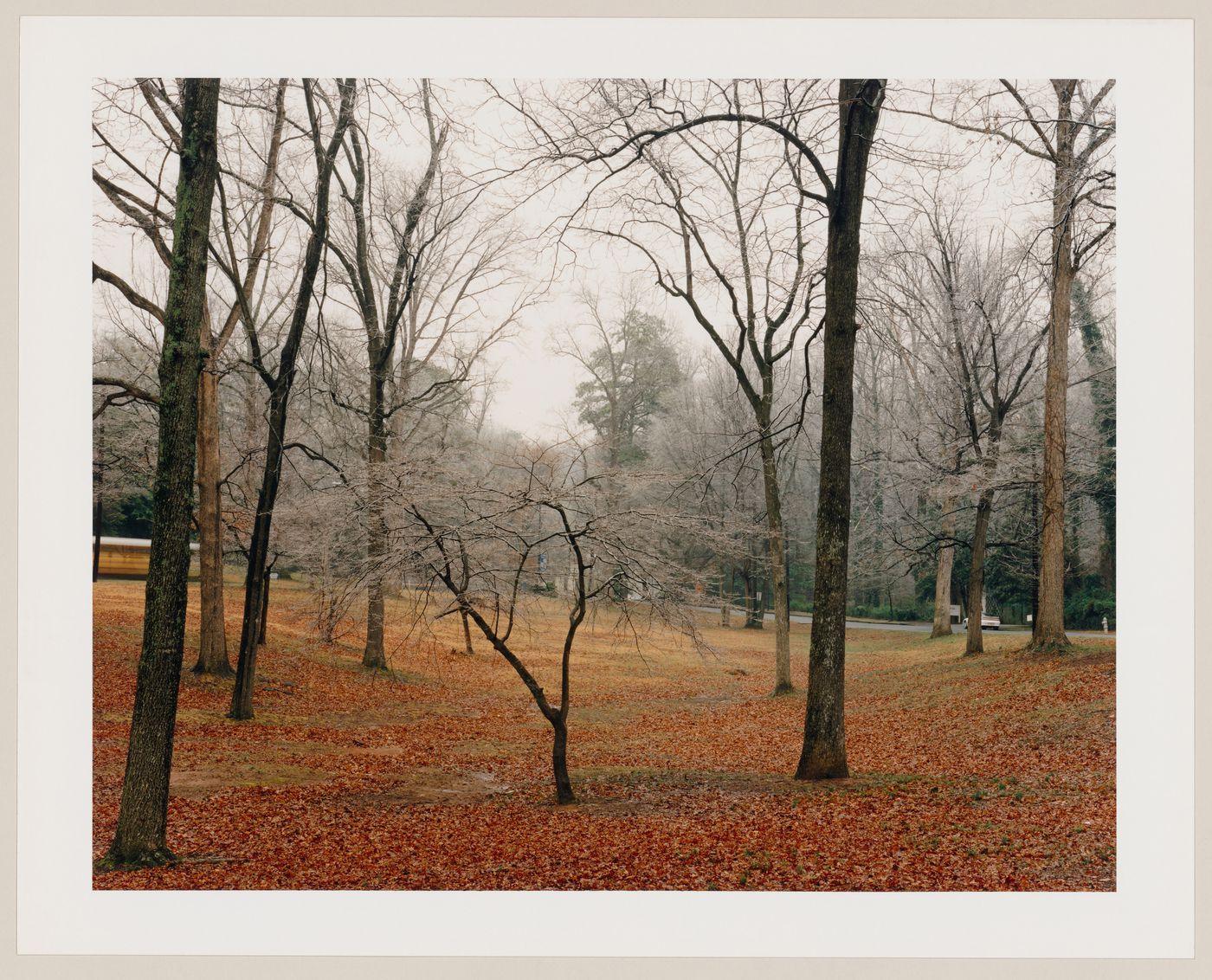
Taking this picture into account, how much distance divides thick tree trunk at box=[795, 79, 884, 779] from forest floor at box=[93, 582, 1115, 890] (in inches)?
14.3

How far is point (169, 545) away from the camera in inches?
176

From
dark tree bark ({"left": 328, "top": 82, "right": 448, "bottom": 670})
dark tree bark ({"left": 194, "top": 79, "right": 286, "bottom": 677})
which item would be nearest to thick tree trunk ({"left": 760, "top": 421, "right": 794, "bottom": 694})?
dark tree bark ({"left": 328, "top": 82, "right": 448, "bottom": 670})

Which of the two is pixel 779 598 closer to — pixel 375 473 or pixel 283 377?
pixel 375 473

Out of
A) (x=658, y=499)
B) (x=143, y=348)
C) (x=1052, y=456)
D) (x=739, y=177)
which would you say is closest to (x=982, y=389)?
(x=1052, y=456)

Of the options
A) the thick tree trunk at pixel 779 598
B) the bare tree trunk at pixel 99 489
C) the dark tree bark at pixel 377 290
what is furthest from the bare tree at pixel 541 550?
the bare tree trunk at pixel 99 489

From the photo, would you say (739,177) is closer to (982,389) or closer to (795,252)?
(795,252)

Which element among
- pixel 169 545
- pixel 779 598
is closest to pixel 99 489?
pixel 169 545

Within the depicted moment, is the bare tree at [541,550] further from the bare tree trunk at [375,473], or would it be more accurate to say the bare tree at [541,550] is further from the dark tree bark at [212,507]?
the dark tree bark at [212,507]

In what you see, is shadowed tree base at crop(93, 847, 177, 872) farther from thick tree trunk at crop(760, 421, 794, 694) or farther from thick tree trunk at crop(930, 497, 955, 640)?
thick tree trunk at crop(930, 497, 955, 640)

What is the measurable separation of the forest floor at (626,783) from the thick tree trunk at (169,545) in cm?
40

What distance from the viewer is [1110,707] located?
7.01 metres

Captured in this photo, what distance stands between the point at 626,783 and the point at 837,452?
10.0 ft

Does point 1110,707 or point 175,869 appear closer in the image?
point 175,869
